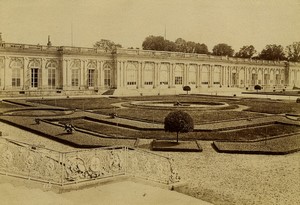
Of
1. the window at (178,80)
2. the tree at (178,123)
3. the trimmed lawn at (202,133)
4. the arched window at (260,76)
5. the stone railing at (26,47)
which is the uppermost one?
the stone railing at (26,47)

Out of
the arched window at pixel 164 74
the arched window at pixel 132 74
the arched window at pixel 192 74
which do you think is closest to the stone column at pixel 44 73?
the arched window at pixel 132 74

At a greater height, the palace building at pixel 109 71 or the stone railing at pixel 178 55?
the stone railing at pixel 178 55

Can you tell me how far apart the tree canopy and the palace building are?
16591 millimetres

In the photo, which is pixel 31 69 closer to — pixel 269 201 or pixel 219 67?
pixel 219 67

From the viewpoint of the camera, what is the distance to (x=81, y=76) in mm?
42375

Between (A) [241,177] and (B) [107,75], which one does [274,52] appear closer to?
(B) [107,75]

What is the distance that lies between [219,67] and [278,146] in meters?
45.4

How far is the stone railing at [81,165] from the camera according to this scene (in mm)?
7586

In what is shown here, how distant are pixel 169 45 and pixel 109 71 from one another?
101 ft

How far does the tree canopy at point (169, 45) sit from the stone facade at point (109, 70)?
16.6 metres

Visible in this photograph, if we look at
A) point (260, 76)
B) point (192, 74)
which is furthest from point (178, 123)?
point (260, 76)

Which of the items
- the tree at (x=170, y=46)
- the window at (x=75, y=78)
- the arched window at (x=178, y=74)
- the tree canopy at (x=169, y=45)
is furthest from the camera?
the tree at (x=170, y=46)

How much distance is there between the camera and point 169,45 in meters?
73.6

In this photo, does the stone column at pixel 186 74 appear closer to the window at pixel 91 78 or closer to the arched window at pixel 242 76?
the arched window at pixel 242 76
